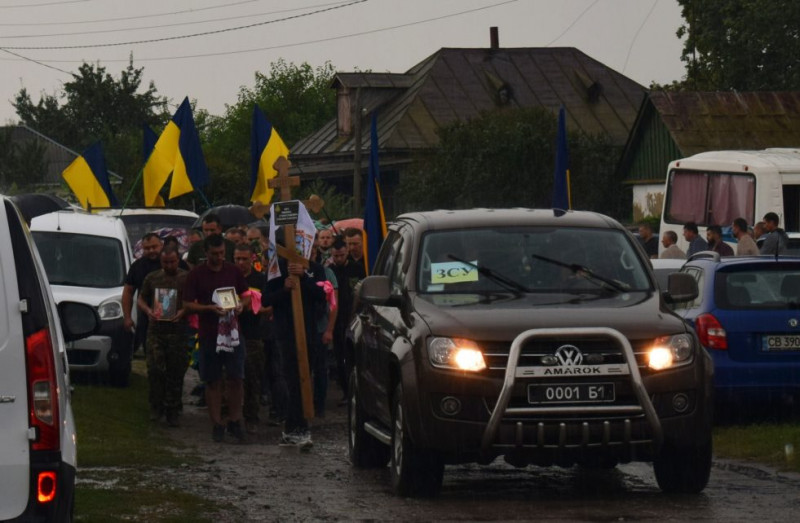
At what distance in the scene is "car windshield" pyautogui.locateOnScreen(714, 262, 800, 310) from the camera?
15219 mm

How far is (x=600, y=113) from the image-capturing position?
75.8 m

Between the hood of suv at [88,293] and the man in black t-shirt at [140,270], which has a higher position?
the man in black t-shirt at [140,270]

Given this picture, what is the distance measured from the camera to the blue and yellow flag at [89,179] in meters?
31.2

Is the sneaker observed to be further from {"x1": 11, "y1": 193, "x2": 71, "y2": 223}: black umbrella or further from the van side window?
the van side window

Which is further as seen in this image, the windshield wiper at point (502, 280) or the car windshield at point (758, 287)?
the car windshield at point (758, 287)

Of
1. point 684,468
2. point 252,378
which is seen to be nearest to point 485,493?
point 684,468

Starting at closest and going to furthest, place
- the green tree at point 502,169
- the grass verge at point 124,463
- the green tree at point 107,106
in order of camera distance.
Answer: the grass verge at point 124,463, the green tree at point 502,169, the green tree at point 107,106

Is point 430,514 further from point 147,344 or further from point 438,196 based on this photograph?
point 438,196

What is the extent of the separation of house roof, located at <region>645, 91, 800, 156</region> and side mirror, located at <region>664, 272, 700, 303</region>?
43431 millimetres

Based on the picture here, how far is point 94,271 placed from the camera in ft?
70.4

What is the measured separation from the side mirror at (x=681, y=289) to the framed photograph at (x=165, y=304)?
6865mm

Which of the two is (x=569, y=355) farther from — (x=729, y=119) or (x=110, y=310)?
(x=729, y=119)

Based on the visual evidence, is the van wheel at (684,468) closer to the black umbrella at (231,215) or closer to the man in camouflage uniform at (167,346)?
the man in camouflage uniform at (167,346)

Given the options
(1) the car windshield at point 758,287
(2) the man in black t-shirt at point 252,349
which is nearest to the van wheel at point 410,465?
(1) the car windshield at point 758,287
